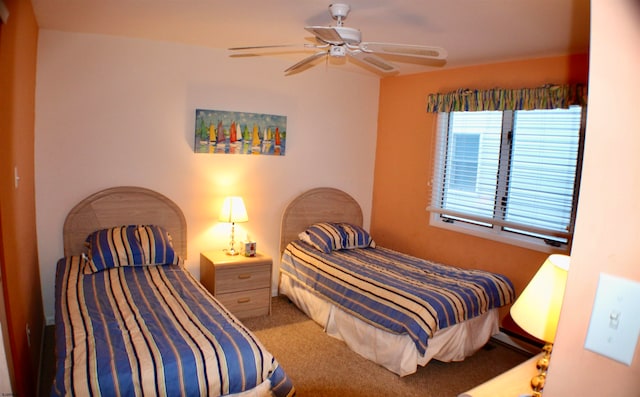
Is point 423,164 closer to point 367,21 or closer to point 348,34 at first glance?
point 367,21

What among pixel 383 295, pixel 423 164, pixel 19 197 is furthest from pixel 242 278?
pixel 423 164

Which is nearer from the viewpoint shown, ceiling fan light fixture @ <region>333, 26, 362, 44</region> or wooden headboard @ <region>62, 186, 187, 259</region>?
ceiling fan light fixture @ <region>333, 26, 362, 44</region>

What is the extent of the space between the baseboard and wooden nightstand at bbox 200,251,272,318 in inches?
80.5

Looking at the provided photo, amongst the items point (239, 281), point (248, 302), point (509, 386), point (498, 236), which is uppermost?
point (498, 236)

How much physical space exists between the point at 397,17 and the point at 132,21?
183cm

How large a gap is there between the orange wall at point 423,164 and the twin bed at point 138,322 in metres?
2.31

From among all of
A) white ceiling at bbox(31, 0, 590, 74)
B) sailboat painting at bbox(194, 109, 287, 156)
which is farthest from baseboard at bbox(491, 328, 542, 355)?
sailboat painting at bbox(194, 109, 287, 156)

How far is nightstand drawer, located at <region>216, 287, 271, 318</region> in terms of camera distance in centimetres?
368

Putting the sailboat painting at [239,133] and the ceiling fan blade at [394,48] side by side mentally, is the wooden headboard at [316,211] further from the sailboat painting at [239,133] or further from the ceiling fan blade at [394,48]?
the ceiling fan blade at [394,48]

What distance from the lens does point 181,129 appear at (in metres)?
3.77

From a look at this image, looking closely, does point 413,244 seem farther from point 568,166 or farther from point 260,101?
point 260,101

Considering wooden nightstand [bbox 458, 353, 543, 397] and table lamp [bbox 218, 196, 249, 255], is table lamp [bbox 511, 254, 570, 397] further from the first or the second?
table lamp [bbox 218, 196, 249, 255]

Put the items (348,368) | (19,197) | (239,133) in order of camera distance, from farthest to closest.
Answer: (239,133)
(348,368)
(19,197)

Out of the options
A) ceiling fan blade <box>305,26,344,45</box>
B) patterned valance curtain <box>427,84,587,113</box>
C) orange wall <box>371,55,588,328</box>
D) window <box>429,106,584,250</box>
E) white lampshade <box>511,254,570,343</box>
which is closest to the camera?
white lampshade <box>511,254,570,343</box>
